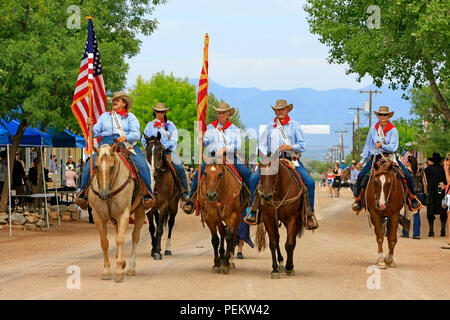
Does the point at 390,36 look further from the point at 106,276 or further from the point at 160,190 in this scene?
the point at 106,276

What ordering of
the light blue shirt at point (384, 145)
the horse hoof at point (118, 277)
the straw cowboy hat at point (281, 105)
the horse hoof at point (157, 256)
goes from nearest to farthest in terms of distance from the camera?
the horse hoof at point (118, 277) → the straw cowboy hat at point (281, 105) → the light blue shirt at point (384, 145) → the horse hoof at point (157, 256)

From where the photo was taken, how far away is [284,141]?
13352 millimetres

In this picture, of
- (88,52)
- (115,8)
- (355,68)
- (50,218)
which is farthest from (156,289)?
(115,8)

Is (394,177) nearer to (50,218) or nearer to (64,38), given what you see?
(64,38)

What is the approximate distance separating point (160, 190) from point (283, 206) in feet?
14.2

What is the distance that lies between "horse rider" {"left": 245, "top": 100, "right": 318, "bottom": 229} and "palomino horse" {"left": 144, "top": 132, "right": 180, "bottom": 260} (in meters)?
3.05

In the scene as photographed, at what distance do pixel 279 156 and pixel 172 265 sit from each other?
304 cm

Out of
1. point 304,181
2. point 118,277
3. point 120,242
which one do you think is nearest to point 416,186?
point 304,181

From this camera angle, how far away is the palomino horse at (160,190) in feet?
52.3

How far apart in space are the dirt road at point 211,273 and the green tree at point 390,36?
20.4ft

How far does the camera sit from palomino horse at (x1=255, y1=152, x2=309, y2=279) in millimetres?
12727

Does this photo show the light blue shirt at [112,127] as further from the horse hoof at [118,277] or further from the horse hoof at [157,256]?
the horse hoof at [157,256]

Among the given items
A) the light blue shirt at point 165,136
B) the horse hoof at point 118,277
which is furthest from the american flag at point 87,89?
the horse hoof at point 118,277

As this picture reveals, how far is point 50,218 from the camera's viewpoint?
28.0 meters
